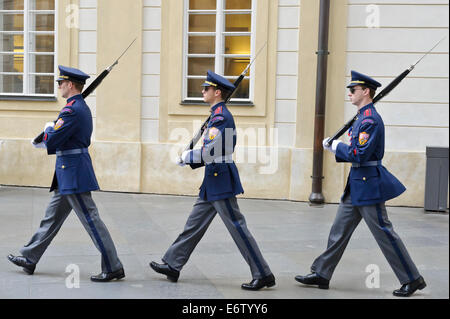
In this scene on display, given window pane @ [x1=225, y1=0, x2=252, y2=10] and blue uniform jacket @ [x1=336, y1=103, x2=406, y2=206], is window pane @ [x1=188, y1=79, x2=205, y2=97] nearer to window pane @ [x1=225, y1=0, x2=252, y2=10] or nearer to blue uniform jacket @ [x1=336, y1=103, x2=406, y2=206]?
window pane @ [x1=225, y1=0, x2=252, y2=10]

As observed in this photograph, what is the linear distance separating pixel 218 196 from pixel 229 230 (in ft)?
1.02

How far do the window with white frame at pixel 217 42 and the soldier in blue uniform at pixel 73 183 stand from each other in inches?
207

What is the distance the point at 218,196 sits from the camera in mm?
5465

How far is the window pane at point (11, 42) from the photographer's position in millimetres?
11633

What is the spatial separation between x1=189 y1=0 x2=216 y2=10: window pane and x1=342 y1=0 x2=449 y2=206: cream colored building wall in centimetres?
233

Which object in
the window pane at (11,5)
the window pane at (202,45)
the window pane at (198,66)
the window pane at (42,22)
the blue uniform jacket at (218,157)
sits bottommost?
the blue uniform jacket at (218,157)

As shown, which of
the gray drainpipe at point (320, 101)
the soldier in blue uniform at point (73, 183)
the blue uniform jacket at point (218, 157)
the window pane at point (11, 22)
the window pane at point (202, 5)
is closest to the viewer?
the blue uniform jacket at point (218, 157)

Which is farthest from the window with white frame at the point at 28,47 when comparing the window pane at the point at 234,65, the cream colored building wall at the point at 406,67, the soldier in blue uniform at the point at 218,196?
the soldier in blue uniform at the point at 218,196

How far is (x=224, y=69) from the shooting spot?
10953mm

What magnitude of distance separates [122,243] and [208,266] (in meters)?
1.39

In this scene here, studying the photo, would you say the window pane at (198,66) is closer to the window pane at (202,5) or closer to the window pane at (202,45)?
the window pane at (202,45)

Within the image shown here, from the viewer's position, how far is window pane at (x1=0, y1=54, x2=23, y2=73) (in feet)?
38.2

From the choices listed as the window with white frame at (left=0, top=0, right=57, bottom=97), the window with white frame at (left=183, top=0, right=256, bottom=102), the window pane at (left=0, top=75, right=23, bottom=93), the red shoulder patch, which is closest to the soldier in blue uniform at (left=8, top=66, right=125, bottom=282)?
the red shoulder patch

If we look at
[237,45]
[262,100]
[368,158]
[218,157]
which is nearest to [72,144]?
[218,157]
